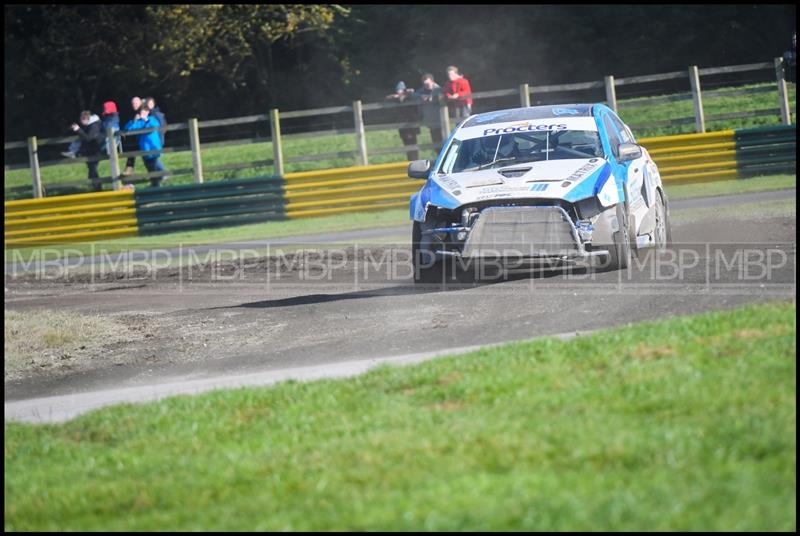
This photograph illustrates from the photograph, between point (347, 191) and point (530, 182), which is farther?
point (347, 191)

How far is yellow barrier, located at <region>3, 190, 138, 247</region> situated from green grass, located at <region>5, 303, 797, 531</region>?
17.1 meters

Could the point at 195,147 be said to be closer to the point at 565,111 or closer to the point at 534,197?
the point at 565,111

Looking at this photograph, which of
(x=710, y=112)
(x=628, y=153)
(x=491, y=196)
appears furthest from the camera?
(x=710, y=112)

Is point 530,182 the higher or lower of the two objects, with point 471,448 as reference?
higher

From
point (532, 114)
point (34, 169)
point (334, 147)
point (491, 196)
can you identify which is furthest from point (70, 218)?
point (491, 196)

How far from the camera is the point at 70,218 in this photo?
79.7ft

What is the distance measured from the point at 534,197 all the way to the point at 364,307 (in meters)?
1.93

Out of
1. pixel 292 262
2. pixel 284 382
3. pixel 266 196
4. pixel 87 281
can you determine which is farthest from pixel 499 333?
pixel 266 196

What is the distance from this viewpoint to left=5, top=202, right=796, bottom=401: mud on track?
368 inches

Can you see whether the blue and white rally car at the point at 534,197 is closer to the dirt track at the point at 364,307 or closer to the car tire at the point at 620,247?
the car tire at the point at 620,247

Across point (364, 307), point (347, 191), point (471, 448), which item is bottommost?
point (471, 448)

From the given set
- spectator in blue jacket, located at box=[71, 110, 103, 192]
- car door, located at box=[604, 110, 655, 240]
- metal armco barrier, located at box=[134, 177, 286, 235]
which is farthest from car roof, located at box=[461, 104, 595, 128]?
spectator in blue jacket, located at box=[71, 110, 103, 192]

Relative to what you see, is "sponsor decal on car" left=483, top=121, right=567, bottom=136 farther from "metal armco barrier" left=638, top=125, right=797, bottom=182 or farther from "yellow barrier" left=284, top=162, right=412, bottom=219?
"metal armco barrier" left=638, top=125, right=797, bottom=182

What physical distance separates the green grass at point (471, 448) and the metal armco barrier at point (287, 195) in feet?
53.8
